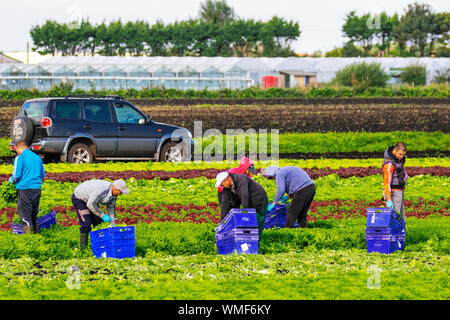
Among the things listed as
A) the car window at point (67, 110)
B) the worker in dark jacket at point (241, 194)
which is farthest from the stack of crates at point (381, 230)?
A: the car window at point (67, 110)

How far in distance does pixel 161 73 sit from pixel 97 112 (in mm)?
41945

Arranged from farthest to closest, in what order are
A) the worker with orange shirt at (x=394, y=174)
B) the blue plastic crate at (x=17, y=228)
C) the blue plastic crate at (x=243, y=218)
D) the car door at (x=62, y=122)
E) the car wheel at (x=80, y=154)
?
the car wheel at (x=80, y=154)
the car door at (x=62, y=122)
the worker with orange shirt at (x=394, y=174)
the blue plastic crate at (x=17, y=228)
the blue plastic crate at (x=243, y=218)

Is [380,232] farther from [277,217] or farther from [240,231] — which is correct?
[277,217]

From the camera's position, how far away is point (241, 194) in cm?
1227

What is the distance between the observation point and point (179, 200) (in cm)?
1834

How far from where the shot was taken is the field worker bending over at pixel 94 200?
12.1m

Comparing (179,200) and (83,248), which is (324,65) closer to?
(179,200)

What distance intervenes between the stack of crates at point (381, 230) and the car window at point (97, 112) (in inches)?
558

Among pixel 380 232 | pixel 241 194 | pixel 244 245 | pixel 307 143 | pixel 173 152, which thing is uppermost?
pixel 241 194

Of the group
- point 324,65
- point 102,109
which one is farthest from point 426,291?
point 324,65

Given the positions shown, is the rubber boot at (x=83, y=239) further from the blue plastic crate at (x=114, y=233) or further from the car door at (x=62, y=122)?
the car door at (x=62, y=122)

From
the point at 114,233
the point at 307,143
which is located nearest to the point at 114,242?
the point at 114,233

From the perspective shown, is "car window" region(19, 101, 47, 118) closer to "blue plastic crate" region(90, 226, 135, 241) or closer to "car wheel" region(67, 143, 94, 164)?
"car wheel" region(67, 143, 94, 164)
